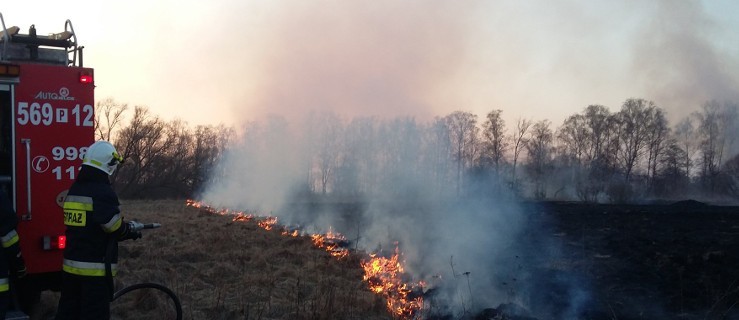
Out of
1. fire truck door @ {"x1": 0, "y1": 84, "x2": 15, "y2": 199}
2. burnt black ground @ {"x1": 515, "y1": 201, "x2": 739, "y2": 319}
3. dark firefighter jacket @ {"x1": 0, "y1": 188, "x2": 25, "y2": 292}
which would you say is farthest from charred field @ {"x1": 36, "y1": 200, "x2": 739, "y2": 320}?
dark firefighter jacket @ {"x1": 0, "y1": 188, "x2": 25, "y2": 292}

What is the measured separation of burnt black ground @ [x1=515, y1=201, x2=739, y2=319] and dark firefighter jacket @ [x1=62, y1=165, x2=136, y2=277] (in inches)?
223

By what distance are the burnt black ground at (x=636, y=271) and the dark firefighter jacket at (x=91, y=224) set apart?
5.67m

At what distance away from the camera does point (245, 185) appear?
3148cm

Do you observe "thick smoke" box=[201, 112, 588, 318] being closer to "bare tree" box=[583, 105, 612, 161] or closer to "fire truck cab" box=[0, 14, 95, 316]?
"fire truck cab" box=[0, 14, 95, 316]

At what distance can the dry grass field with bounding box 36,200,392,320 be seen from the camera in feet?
21.7

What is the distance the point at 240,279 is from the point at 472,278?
13.4ft

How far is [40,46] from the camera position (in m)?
5.55

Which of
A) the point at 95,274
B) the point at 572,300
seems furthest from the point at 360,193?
the point at 95,274

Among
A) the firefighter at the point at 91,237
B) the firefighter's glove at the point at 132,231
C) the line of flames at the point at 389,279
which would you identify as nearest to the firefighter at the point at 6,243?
the firefighter at the point at 91,237

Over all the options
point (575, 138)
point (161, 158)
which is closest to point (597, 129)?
point (575, 138)

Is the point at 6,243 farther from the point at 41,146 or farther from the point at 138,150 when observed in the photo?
the point at 138,150

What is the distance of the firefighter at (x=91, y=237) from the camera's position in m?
4.05

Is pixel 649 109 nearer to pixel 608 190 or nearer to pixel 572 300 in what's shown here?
pixel 608 190

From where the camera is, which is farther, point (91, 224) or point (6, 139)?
point (6, 139)
